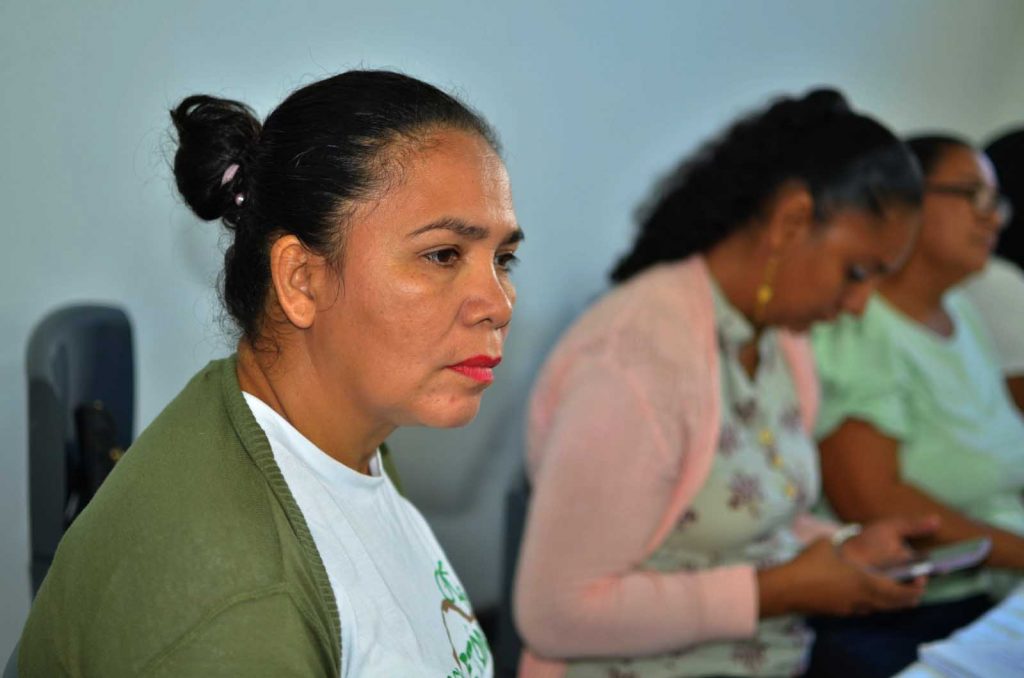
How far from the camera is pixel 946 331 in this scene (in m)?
2.10

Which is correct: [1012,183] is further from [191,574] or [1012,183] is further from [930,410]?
[191,574]

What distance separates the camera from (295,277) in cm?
84

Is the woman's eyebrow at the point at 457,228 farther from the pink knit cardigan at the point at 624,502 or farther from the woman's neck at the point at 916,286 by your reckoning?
the woman's neck at the point at 916,286

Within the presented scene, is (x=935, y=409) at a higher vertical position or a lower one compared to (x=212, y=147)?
lower

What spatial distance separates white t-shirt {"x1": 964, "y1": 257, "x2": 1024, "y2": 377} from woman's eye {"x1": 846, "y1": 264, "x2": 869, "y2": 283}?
1.60m

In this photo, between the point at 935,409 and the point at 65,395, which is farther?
the point at 935,409

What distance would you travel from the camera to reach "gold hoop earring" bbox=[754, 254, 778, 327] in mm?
1552

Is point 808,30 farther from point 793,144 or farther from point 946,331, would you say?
point 793,144

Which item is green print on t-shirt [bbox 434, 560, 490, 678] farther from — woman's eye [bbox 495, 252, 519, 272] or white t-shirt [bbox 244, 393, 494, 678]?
woman's eye [bbox 495, 252, 519, 272]

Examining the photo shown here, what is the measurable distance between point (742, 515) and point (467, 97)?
2.39ft

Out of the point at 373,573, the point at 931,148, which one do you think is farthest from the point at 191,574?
the point at 931,148

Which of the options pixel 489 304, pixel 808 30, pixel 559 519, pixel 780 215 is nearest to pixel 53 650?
pixel 489 304

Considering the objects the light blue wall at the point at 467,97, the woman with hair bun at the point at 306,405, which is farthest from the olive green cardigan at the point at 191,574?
the light blue wall at the point at 467,97

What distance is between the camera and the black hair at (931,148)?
2074 mm
